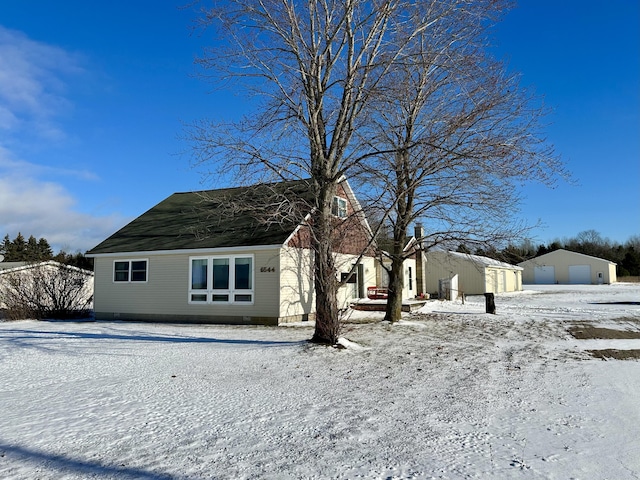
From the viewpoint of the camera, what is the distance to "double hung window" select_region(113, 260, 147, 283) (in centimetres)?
1864

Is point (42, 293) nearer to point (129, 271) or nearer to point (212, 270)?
point (129, 271)

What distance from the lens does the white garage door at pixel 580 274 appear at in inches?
2242

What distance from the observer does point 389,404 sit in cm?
644

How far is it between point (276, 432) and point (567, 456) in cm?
290

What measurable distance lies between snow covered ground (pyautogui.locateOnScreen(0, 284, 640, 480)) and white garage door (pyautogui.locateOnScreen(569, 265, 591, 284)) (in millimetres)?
51019

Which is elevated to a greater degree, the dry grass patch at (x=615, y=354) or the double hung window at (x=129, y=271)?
the double hung window at (x=129, y=271)

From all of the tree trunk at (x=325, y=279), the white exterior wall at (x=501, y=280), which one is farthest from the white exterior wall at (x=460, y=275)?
the tree trunk at (x=325, y=279)

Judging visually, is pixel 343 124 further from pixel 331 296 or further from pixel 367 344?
pixel 367 344

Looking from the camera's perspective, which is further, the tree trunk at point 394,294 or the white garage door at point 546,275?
the white garage door at point 546,275

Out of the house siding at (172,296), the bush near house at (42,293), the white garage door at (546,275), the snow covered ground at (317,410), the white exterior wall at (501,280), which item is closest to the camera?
the snow covered ground at (317,410)

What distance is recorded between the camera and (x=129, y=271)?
18.9m

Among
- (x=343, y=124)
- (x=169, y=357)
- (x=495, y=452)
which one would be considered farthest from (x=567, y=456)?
(x=343, y=124)

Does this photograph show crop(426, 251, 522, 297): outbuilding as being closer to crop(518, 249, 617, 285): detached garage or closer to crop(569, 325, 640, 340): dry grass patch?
crop(518, 249, 617, 285): detached garage

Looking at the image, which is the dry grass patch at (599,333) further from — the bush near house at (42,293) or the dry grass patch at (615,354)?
the bush near house at (42,293)
